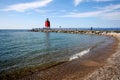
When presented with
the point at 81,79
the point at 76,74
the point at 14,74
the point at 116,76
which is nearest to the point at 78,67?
the point at 76,74

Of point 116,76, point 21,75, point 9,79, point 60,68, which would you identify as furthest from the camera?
point 60,68

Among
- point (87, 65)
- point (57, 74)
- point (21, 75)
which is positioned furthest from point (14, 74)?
point (87, 65)

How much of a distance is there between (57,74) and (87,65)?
13.6 ft

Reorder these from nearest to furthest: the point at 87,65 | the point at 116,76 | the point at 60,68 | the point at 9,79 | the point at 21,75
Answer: the point at 116,76 < the point at 9,79 < the point at 21,75 < the point at 60,68 < the point at 87,65

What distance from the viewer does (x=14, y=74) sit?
45.1 feet

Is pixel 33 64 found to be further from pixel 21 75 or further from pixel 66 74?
pixel 66 74

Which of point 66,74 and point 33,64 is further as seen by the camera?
point 33,64

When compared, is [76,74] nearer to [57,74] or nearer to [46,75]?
[57,74]

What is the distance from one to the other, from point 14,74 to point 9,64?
3250 mm

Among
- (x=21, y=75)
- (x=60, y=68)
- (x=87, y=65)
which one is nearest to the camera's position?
(x=21, y=75)

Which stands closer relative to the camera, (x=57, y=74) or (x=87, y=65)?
(x=57, y=74)

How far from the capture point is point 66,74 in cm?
1361

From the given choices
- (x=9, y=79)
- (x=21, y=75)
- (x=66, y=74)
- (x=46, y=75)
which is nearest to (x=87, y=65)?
(x=66, y=74)

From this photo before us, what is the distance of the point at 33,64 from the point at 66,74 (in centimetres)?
456
